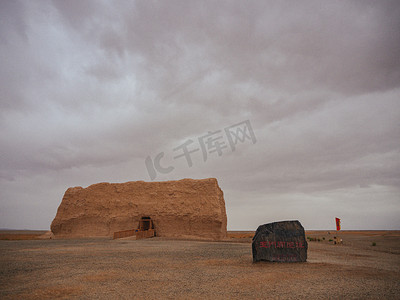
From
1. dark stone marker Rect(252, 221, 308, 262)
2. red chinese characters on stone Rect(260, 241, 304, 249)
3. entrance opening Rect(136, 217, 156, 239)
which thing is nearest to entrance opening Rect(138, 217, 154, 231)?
entrance opening Rect(136, 217, 156, 239)

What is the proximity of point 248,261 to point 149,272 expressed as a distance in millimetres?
4194

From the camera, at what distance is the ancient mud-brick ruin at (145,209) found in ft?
89.7

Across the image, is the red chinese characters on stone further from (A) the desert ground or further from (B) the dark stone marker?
(A) the desert ground

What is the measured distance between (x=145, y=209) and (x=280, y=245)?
21306 millimetres

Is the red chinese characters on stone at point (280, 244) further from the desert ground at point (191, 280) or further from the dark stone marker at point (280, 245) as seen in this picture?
the desert ground at point (191, 280)

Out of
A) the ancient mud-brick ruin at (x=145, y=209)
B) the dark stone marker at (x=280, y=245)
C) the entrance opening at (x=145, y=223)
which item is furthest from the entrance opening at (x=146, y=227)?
the dark stone marker at (x=280, y=245)

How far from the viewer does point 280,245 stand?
9.98 meters

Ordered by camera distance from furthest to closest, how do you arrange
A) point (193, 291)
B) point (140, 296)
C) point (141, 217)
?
point (141, 217) < point (193, 291) < point (140, 296)

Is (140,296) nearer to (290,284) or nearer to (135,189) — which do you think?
(290,284)

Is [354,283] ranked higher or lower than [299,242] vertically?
lower

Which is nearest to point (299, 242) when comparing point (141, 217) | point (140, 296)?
point (140, 296)

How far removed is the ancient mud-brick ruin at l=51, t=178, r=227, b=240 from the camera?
27344 mm

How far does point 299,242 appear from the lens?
10.0 meters

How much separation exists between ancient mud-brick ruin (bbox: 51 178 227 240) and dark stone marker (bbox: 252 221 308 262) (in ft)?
55.8
